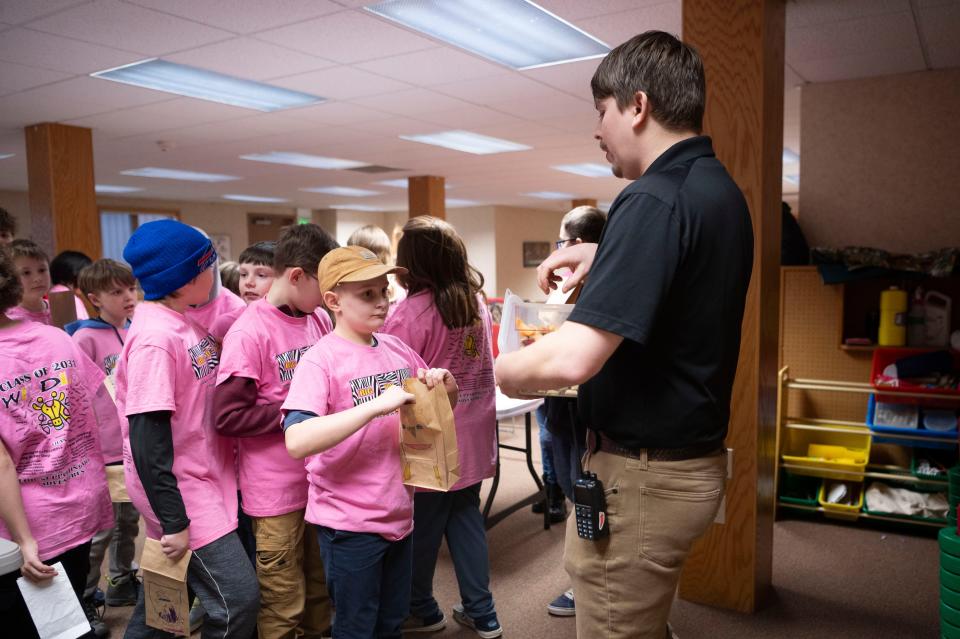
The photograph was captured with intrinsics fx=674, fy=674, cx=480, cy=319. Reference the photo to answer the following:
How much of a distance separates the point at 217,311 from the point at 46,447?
649mm

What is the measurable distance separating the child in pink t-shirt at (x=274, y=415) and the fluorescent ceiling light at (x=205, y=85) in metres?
2.59

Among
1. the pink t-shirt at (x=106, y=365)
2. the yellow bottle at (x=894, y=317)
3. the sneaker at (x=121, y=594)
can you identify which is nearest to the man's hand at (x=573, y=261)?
the pink t-shirt at (x=106, y=365)

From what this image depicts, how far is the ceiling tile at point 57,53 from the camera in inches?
132

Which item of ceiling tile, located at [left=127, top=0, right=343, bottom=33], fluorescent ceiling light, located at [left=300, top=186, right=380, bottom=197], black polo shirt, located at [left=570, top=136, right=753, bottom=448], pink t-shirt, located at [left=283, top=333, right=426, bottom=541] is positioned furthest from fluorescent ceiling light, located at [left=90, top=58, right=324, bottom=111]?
fluorescent ceiling light, located at [left=300, top=186, right=380, bottom=197]

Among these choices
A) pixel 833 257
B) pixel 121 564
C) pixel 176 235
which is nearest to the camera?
pixel 176 235

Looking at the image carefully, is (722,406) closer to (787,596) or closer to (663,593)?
(663,593)

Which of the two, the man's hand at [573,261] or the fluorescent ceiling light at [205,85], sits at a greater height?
the fluorescent ceiling light at [205,85]

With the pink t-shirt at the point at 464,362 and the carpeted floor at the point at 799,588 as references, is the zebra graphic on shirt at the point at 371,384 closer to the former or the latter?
the pink t-shirt at the point at 464,362

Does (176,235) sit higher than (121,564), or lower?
higher

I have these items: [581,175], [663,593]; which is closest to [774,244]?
[663,593]

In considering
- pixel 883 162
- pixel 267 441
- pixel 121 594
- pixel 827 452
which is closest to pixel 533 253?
pixel 883 162

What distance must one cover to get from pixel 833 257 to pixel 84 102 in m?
4.98

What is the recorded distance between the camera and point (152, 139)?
6078 millimetres

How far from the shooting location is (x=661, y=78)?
47.6 inches
